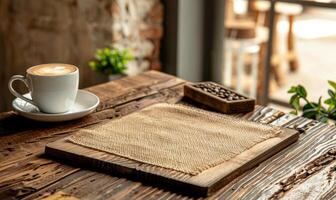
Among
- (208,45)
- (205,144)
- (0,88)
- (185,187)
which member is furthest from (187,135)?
(0,88)

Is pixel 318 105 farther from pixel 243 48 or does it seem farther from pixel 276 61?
pixel 243 48

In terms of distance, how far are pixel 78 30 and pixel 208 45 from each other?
0.64 metres

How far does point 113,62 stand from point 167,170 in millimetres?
1329

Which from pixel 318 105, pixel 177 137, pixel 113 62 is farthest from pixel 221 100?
pixel 113 62

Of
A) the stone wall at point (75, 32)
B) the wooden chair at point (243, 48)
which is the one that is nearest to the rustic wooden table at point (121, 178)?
the stone wall at point (75, 32)

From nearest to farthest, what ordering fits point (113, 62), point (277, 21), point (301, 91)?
point (301, 91), point (113, 62), point (277, 21)

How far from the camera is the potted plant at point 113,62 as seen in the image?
7.52ft

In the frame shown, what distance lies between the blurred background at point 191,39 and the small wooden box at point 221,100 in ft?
3.68

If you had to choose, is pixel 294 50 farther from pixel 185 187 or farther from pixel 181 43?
pixel 185 187

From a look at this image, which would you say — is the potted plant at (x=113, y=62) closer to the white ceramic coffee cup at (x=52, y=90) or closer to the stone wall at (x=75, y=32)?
the stone wall at (x=75, y=32)

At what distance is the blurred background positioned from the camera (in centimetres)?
251

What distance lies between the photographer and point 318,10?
92.7 inches

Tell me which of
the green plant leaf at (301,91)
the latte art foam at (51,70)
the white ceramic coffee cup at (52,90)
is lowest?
the green plant leaf at (301,91)

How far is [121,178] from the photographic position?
3.35ft
